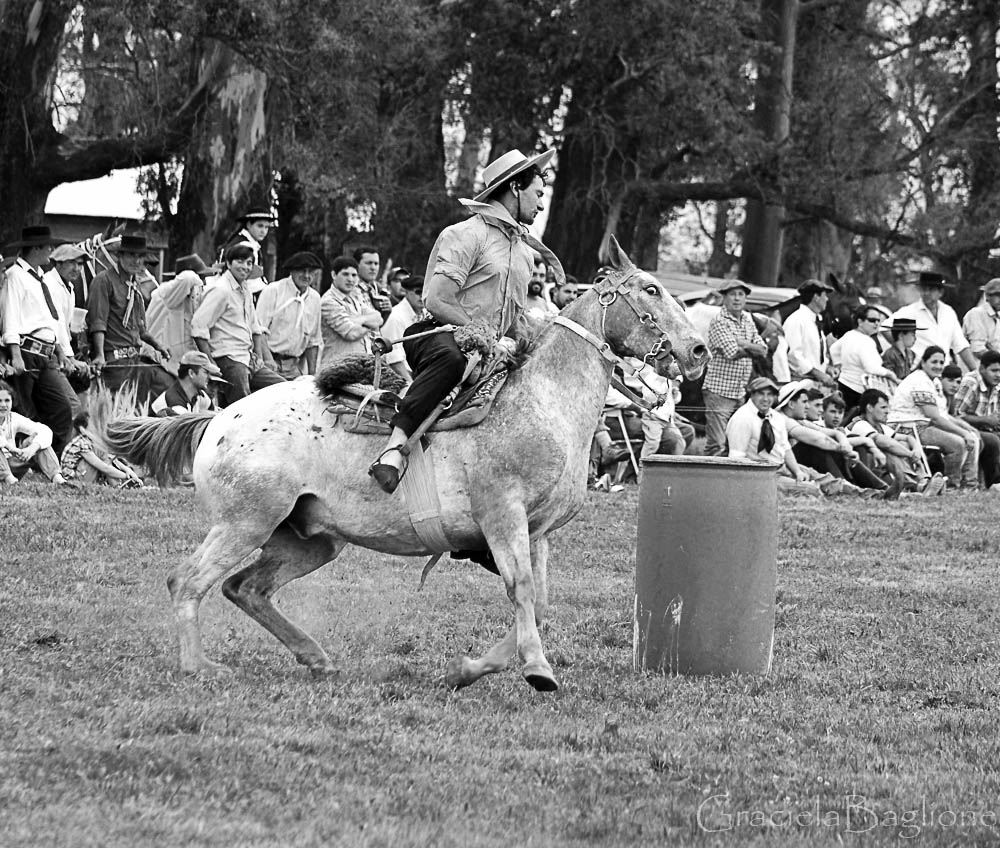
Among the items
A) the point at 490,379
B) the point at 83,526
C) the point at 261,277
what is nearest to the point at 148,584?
the point at 83,526

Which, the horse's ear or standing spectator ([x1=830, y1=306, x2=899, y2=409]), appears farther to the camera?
standing spectator ([x1=830, y1=306, x2=899, y2=409])

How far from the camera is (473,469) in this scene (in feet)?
28.2

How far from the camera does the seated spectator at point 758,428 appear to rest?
18375 mm

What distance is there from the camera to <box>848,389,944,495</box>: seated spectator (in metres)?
20.2

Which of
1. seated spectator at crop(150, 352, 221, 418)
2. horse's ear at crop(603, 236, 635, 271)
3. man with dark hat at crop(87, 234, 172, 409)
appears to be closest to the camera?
horse's ear at crop(603, 236, 635, 271)

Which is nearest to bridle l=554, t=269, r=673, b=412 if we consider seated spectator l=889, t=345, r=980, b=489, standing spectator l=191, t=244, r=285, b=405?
standing spectator l=191, t=244, r=285, b=405

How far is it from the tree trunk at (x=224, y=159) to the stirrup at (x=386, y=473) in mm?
15360

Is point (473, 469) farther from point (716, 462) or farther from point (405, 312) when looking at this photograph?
point (405, 312)

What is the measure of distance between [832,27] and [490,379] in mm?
29476

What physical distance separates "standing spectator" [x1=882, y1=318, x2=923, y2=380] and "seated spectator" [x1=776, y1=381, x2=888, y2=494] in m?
3.00

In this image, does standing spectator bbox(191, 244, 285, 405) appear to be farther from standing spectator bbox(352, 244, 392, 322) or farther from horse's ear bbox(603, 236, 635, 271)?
horse's ear bbox(603, 236, 635, 271)

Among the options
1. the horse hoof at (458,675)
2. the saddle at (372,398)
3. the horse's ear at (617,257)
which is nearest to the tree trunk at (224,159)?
the horse's ear at (617,257)

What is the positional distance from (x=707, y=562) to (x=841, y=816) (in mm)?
2886

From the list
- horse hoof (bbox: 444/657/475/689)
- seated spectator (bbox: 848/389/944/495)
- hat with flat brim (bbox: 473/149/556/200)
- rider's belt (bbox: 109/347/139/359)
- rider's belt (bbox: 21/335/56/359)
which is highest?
hat with flat brim (bbox: 473/149/556/200)
